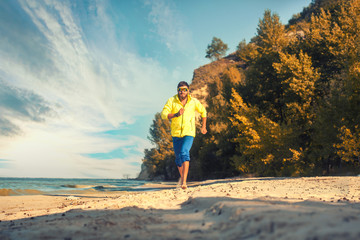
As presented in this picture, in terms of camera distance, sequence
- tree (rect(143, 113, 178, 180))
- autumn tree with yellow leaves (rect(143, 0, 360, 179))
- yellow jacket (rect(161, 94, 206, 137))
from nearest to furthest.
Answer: yellow jacket (rect(161, 94, 206, 137)) → autumn tree with yellow leaves (rect(143, 0, 360, 179)) → tree (rect(143, 113, 178, 180))

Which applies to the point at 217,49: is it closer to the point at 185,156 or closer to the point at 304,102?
the point at 304,102

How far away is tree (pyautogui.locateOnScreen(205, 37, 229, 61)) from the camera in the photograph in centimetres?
7269

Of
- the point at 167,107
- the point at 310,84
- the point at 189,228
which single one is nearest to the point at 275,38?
the point at 310,84

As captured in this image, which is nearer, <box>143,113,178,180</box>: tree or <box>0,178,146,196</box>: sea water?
<box>0,178,146,196</box>: sea water

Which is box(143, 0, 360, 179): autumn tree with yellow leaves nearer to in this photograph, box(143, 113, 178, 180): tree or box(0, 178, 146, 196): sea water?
box(0, 178, 146, 196): sea water

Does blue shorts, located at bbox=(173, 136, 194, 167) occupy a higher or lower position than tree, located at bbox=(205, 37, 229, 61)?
lower

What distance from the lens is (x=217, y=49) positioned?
72750 mm

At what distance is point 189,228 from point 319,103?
1597 cm

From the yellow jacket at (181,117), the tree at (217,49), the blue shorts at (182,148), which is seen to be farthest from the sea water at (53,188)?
the tree at (217,49)

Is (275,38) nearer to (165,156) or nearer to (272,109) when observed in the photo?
(272,109)

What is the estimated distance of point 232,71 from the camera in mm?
35344

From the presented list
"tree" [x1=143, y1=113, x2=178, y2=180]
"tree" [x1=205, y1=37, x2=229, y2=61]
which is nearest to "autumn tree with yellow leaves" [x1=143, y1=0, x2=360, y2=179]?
"tree" [x1=143, y1=113, x2=178, y2=180]

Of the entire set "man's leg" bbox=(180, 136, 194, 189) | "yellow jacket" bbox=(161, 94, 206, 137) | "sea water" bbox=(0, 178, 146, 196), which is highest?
"yellow jacket" bbox=(161, 94, 206, 137)

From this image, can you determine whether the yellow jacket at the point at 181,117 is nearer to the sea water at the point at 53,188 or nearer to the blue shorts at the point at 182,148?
the blue shorts at the point at 182,148
